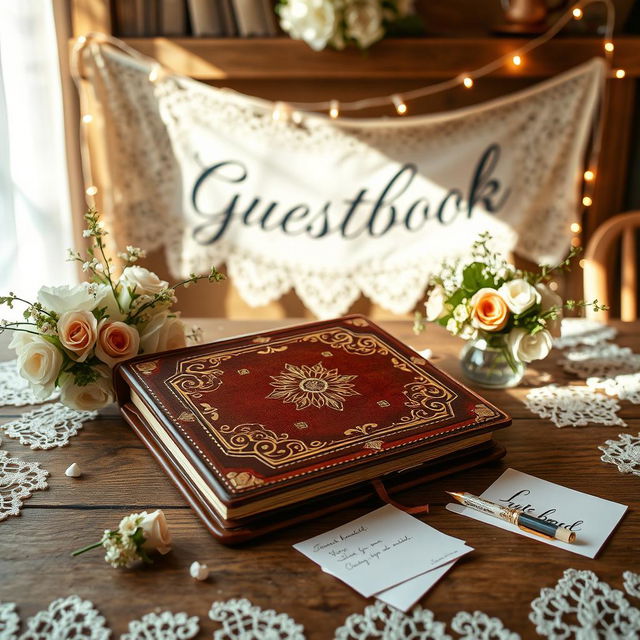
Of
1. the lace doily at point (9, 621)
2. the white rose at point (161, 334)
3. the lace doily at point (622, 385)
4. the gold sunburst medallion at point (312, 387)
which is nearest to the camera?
the lace doily at point (9, 621)

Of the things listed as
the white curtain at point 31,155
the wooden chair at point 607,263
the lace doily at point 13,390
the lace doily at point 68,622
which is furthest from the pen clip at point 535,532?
the white curtain at point 31,155

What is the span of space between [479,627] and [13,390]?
2.75 feet

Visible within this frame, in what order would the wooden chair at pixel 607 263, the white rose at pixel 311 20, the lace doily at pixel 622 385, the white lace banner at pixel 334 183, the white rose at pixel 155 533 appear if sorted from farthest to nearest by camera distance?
the white lace banner at pixel 334 183, the white rose at pixel 311 20, the wooden chair at pixel 607 263, the lace doily at pixel 622 385, the white rose at pixel 155 533

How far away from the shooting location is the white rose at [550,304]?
45.6 inches

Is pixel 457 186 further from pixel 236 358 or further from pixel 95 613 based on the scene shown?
pixel 95 613

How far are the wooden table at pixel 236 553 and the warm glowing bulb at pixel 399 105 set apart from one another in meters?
1.38

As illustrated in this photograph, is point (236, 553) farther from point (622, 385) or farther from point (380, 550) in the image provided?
point (622, 385)

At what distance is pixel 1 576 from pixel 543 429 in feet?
2.49

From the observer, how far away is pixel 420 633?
713 mm

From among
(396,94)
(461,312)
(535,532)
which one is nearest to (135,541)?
(535,532)

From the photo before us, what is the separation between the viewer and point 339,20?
2059mm

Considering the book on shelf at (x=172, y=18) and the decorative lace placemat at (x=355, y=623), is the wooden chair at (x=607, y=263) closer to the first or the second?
the decorative lace placemat at (x=355, y=623)

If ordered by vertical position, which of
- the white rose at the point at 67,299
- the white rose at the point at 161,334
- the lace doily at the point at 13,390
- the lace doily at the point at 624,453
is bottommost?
the lace doily at the point at 624,453

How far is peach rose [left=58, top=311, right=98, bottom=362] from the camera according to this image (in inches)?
40.2
